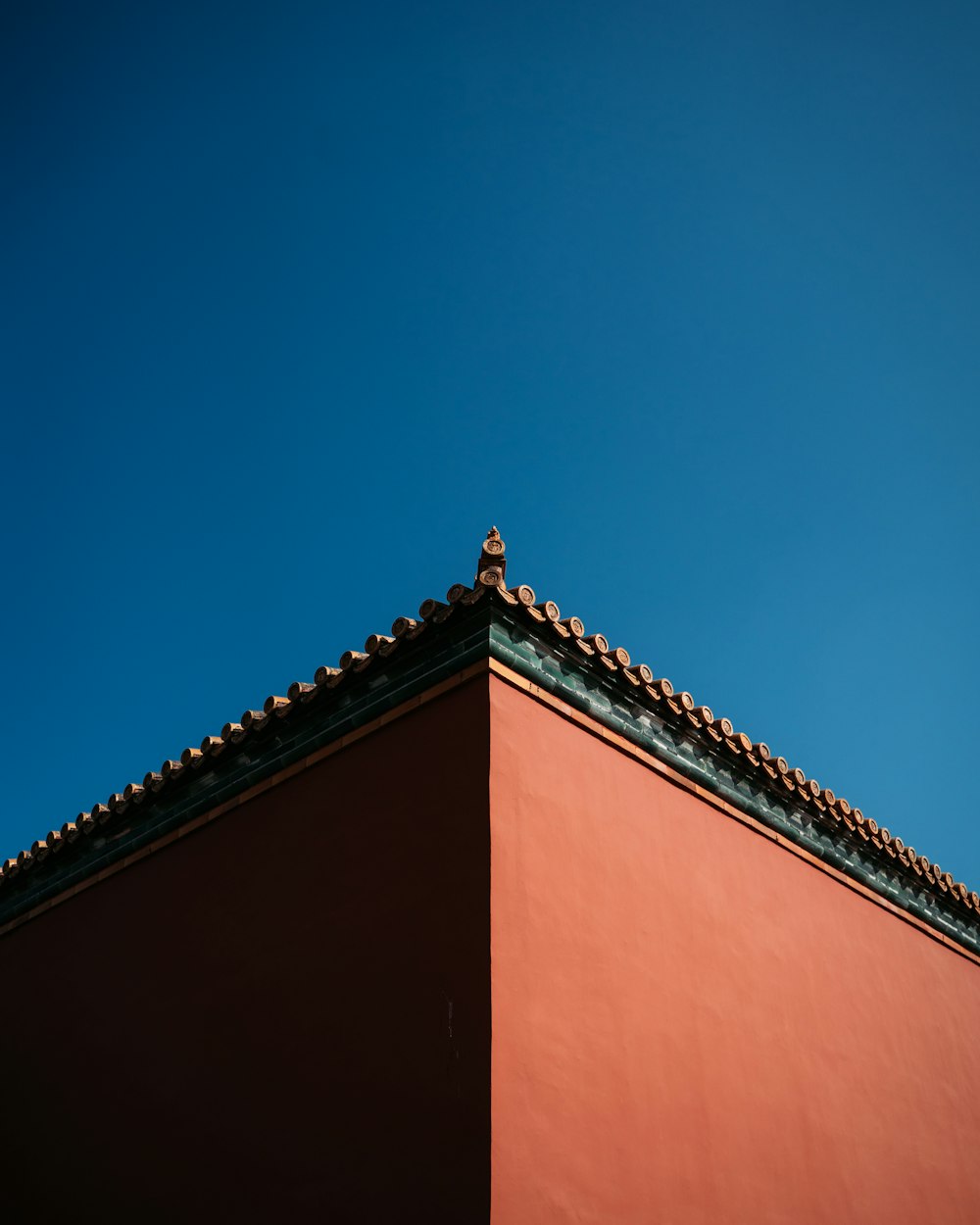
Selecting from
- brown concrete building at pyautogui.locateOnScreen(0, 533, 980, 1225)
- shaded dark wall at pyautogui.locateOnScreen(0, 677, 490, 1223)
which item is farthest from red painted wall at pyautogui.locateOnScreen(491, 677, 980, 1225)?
shaded dark wall at pyautogui.locateOnScreen(0, 677, 490, 1223)

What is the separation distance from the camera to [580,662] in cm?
562

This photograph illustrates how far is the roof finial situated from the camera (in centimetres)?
533

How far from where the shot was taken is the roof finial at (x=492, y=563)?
533cm

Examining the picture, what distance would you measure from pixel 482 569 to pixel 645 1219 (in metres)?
2.92

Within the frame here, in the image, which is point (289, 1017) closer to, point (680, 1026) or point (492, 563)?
point (680, 1026)

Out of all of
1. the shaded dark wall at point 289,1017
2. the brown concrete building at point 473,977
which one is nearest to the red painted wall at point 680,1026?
the brown concrete building at point 473,977

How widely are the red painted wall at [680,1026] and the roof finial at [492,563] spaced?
510 millimetres

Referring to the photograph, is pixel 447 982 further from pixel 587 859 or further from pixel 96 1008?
pixel 96 1008

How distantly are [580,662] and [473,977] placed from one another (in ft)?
5.77

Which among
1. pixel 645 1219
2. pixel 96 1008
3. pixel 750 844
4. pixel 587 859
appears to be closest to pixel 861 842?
pixel 750 844

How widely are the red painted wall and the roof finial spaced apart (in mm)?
510

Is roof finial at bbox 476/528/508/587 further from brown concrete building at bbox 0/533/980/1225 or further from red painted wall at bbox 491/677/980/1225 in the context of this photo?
red painted wall at bbox 491/677/980/1225

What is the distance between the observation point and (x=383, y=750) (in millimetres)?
5488

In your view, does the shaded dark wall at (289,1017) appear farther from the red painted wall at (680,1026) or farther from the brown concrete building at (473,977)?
the red painted wall at (680,1026)
